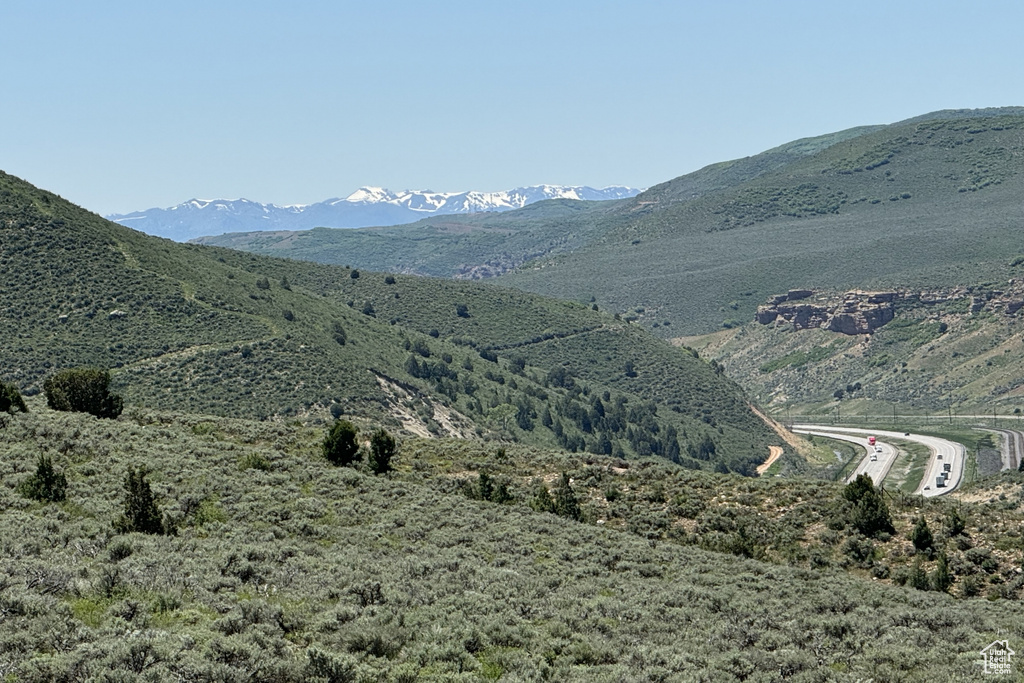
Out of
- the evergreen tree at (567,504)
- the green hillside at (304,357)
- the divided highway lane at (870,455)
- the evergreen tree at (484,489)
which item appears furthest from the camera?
the divided highway lane at (870,455)

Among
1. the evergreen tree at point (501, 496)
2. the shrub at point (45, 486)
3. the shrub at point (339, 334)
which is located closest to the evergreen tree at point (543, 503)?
the evergreen tree at point (501, 496)

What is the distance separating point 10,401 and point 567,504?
2126 centimetres

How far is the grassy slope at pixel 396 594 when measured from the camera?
1450 cm

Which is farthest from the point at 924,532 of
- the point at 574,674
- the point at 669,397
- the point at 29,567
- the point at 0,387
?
the point at 669,397

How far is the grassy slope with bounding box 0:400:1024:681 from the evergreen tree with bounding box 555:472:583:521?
5.81ft

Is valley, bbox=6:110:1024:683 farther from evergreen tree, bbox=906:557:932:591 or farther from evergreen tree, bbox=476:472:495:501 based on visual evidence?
evergreen tree, bbox=476:472:495:501

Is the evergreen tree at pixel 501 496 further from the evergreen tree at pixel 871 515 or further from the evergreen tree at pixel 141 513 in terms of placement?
the evergreen tree at pixel 141 513

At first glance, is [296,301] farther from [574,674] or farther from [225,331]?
[574,674]

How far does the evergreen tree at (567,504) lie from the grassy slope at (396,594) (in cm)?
177

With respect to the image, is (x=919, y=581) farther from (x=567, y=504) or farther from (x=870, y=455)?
(x=870, y=455)

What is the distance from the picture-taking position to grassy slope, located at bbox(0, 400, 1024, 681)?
47.6 ft

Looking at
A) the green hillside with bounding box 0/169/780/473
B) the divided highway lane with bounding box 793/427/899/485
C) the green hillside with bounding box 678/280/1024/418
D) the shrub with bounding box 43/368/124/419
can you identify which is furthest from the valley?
the green hillside with bounding box 678/280/1024/418

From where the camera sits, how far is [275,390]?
252ft

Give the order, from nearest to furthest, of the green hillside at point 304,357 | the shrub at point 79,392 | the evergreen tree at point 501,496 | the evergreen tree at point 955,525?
the evergreen tree at point 955,525 → the evergreen tree at point 501,496 → the shrub at point 79,392 → the green hillside at point 304,357
